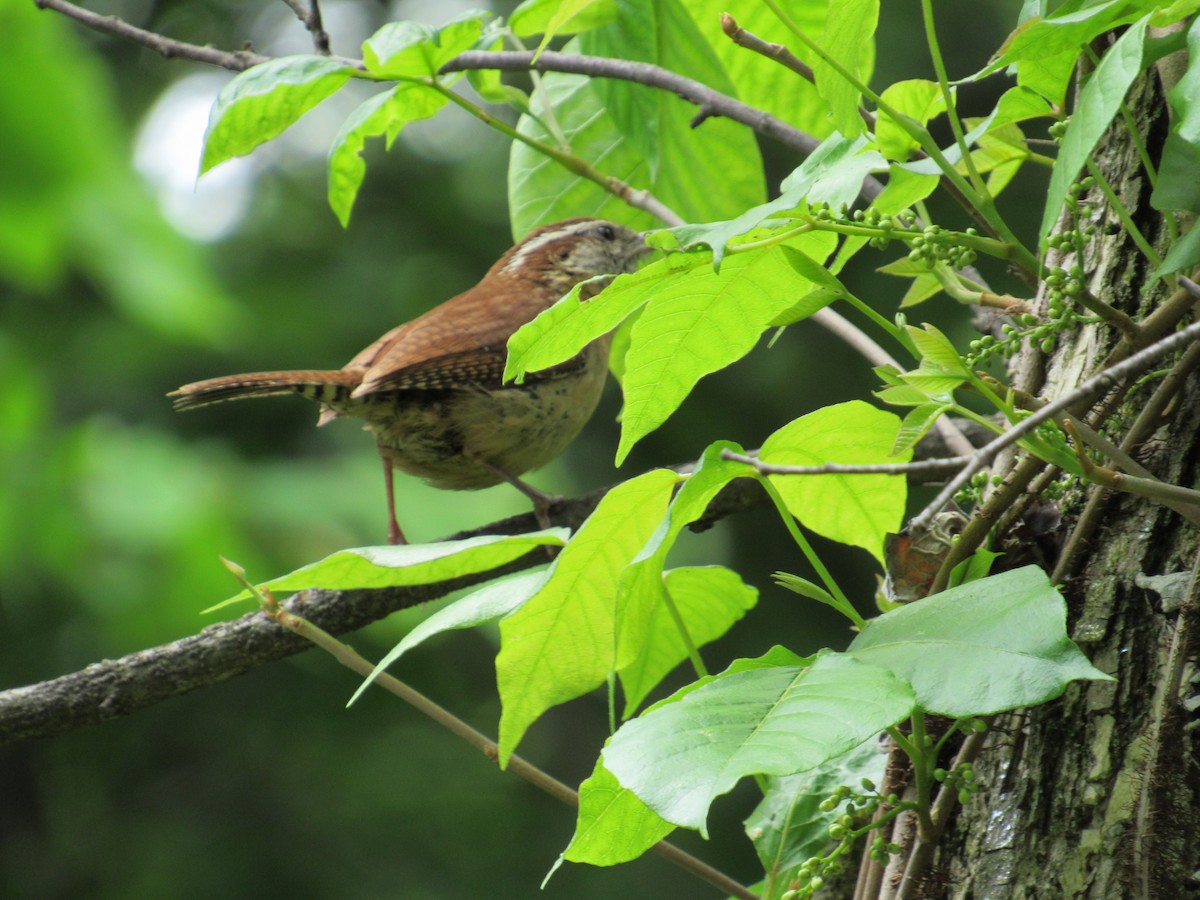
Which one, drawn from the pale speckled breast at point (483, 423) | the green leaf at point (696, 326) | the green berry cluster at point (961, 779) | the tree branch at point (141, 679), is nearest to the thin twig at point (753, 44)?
the green leaf at point (696, 326)

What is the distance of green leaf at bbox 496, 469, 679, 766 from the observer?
3.70 feet

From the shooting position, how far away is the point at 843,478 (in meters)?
1.20

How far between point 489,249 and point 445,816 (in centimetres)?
316

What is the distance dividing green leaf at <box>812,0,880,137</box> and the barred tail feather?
2289mm

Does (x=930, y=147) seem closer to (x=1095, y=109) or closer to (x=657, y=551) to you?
(x=1095, y=109)

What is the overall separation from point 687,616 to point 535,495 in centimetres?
203

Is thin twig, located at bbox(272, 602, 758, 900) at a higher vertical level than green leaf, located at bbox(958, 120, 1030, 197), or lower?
lower

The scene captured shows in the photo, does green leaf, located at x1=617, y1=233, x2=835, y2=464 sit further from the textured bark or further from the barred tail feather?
the barred tail feather

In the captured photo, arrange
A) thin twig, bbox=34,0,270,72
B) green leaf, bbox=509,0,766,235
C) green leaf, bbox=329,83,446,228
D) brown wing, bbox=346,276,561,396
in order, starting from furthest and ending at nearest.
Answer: brown wing, bbox=346,276,561,396
thin twig, bbox=34,0,270,72
green leaf, bbox=509,0,766,235
green leaf, bbox=329,83,446,228

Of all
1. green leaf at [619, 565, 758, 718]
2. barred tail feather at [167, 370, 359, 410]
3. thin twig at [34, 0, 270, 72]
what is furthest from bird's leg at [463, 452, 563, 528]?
green leaf at [619, 565, 758, 718]

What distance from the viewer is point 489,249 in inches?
275

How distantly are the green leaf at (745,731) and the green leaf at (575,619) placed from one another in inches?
10.6

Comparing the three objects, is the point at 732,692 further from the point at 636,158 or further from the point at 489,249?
the point at 489,249

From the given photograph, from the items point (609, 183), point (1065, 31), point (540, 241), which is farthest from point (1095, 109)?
point (540, 241)
